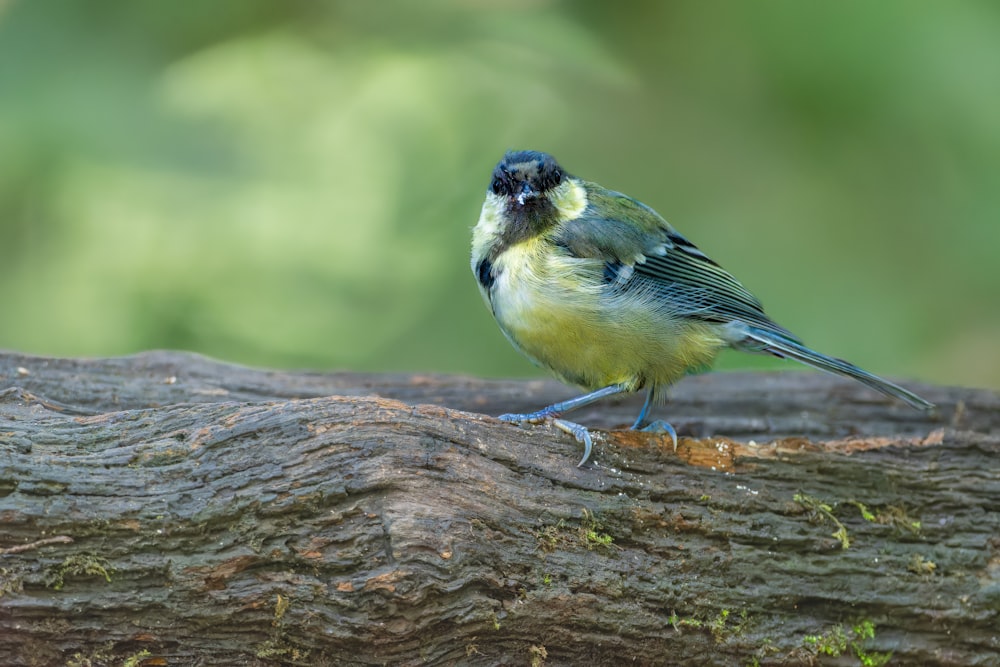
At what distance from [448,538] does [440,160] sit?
123 inches

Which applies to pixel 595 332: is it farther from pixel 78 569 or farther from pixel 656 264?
pixel 78 569

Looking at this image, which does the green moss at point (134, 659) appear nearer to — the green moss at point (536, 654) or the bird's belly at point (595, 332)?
the green moss at point (536, 654)

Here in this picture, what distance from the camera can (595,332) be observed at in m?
2.96

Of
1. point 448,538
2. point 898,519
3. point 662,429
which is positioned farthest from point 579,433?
point 898,519

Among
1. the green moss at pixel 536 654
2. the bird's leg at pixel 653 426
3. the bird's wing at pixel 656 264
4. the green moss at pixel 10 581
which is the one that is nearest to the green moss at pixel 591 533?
the green moss at pixel 536 654

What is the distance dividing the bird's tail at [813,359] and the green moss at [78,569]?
2.17 meters

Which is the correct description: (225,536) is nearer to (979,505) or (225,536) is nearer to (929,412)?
(979,505)

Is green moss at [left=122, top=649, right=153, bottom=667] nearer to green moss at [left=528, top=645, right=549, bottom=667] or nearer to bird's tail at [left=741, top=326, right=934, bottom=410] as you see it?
green moss at [left=528, top=645, right=549, bottom=667]

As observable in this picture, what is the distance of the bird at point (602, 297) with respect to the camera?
297 centimetres

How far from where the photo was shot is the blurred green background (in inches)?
171

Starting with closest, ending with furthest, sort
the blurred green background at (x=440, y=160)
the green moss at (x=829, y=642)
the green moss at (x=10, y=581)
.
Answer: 1. the green moss at (x=10, y=581)
2. the green moss at (x=829, y=642)
3. the blurred green background at (x=440, y=160)

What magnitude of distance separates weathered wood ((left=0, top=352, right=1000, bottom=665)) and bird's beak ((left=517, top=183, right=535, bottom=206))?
90 cm

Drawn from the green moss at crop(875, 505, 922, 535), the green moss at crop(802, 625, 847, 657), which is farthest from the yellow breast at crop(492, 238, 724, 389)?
the green moss at crop(802, 625, 847, 657)

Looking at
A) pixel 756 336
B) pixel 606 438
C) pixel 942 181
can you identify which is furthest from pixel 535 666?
pixel 942 181
